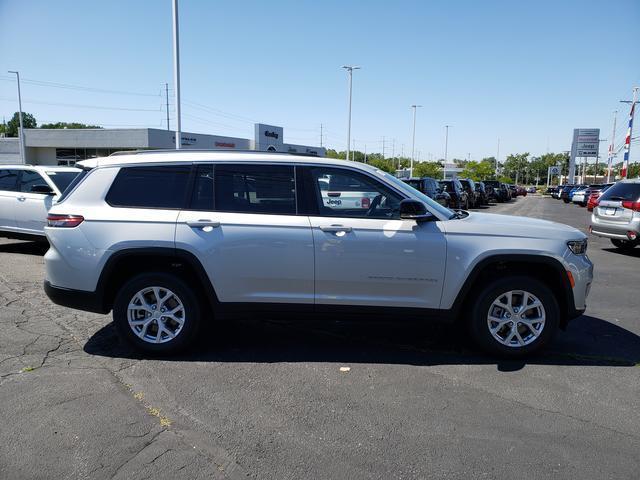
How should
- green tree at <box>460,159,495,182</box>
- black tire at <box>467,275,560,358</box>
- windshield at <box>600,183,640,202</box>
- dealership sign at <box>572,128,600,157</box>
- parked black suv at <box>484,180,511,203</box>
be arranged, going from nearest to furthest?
black tire at <box>467,275,560,358</box>, windshield at <box>600,183,640,202</box>, parked black suv at <box>484,180,511,203</box>, dealership sign at <box>572,128,600,157</box>, green tree at <box>460,159,495,182</box>

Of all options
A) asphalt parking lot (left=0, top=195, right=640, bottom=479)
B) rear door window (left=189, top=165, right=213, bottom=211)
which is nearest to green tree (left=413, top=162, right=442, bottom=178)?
asphalt parking lot (left=0, top=195, right=640, bottom=479)

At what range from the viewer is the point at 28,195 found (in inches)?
385

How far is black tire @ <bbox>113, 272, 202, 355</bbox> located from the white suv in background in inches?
239

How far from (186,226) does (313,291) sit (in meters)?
1.32

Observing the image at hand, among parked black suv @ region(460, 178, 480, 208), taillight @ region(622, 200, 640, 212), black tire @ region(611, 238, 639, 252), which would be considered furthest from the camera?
parked black suv @ region(460, 178, 480, 208)

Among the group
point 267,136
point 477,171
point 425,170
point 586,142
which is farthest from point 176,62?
point 586,142

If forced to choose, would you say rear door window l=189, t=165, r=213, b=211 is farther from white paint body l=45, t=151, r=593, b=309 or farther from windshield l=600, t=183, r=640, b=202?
windshield l=600, t=183, r=640, b=202

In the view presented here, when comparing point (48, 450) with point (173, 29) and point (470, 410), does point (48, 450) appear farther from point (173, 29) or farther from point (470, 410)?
point (173, 29)

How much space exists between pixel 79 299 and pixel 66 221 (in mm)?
749

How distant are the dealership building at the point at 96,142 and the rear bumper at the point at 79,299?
40844mm

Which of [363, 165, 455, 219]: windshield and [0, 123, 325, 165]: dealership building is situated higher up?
[0, 123, 325, 165]: dealership building

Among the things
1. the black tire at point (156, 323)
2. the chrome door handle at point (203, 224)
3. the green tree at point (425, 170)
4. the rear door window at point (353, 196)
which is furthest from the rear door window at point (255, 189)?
the green tree at point (425, 170)

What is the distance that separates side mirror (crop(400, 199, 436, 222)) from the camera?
4428 mm

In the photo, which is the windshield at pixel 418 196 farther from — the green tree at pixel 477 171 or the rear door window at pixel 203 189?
the green tree at pixel 477 171
